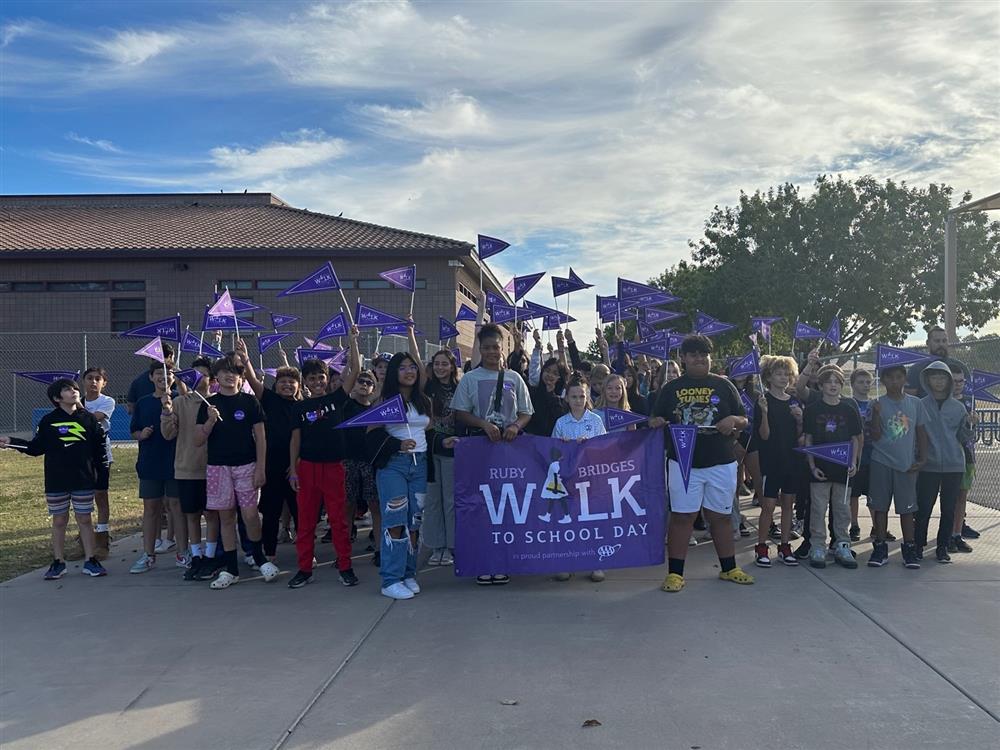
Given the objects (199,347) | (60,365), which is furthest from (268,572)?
(60,365)

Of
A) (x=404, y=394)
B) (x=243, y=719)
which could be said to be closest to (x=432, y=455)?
(x=404, y=394)

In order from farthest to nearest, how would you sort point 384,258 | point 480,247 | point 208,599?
point 384,258
point 480,247
point 208,599

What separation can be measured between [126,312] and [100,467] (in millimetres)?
21795

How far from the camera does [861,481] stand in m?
7.30

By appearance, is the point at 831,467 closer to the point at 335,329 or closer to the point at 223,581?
the point at 223,581

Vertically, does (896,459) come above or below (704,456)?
below

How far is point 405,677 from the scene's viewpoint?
425cm

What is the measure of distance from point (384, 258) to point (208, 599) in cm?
2047

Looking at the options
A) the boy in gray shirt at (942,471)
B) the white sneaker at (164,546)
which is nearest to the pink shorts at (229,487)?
the white sneaker at (164,546)

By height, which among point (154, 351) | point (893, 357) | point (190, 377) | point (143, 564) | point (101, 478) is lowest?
point (143, 564)

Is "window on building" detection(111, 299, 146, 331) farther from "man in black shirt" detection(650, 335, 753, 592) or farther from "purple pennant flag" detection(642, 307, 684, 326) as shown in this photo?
"man in black shirt" detection(650, 335, 753, 592)

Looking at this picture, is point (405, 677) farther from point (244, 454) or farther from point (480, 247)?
point (480, 247)

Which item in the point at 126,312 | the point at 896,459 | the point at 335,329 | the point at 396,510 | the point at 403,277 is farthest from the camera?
the point at 126,312

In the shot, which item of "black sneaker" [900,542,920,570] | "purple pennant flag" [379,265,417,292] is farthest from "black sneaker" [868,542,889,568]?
"purple pennant flag" [379,265,417,292]
